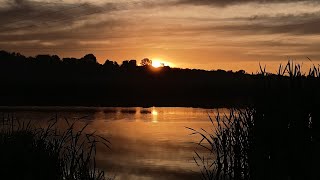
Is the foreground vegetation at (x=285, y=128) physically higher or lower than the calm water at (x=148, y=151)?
higher

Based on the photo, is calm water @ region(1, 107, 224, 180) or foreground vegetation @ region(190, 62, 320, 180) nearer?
foreground vegetation @ region(190, 62, 320, 180)

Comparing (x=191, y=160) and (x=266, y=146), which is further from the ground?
(x=266, y=146)

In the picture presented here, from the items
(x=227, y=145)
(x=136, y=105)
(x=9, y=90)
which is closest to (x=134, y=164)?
(x=227, y=145)

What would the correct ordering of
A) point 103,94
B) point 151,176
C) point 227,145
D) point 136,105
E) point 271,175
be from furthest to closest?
point 103,94 → point 136,105 → point 151,176 → point 227,145 → point 271,175

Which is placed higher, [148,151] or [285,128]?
[285,128]

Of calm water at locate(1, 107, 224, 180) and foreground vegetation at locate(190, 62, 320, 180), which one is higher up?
foreground vegetation at locate(190, 62, 320, 180)

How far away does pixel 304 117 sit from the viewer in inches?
415

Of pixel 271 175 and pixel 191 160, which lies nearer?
pixel 271 175

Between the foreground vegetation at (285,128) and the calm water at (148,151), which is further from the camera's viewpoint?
the calm water at (148,151)

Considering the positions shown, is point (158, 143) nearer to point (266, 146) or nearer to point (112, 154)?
point (112, 154)

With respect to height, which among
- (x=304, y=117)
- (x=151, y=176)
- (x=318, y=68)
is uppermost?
(x=318, y=68)

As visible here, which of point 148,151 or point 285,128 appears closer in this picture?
point 285,128

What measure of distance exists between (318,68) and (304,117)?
115 cm

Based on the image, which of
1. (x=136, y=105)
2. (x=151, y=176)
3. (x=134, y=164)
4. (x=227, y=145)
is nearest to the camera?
(x=227, y=145)
